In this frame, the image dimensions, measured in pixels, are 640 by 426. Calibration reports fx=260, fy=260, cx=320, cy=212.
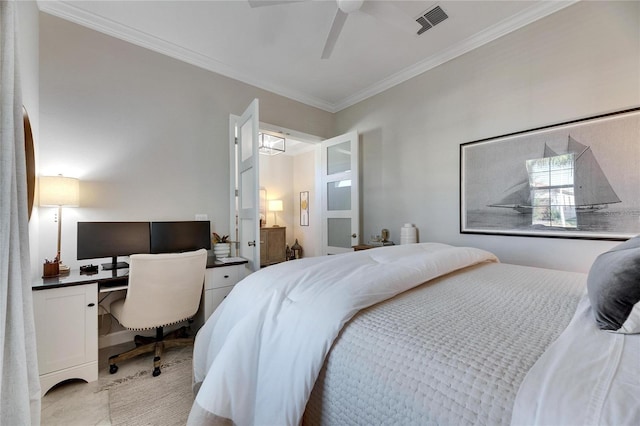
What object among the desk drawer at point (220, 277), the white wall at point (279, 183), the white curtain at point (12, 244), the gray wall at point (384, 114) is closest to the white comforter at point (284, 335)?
the white curtain at point (12, 244)

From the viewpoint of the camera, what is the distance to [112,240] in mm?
2205

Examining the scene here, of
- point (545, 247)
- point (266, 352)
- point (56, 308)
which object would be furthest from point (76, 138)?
point (545, 247)

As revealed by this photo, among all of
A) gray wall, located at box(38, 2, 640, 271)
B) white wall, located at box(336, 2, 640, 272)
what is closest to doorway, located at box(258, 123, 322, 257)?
white wall, located at box(336, 2, 640, 272)

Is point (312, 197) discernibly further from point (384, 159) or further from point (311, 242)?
point (384, 159)

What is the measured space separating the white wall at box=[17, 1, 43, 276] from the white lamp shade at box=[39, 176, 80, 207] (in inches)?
4.7

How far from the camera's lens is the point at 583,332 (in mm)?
714

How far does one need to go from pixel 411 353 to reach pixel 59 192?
2614 millimetres

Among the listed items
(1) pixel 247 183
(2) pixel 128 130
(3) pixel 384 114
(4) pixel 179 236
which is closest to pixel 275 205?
(1) pixel 247 183

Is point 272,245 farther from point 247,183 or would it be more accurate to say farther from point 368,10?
point 368,10

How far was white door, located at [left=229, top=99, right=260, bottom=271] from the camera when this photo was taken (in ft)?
8.50

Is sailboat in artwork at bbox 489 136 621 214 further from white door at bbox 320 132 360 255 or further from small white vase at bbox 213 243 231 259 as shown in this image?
small white vase at bbox 213 243 231 259

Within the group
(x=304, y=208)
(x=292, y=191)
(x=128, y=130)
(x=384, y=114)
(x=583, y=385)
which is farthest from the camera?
(x=292, y=191)

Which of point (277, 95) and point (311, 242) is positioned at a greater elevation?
point (277, 95)

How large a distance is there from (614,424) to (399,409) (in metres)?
0.40
